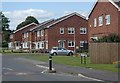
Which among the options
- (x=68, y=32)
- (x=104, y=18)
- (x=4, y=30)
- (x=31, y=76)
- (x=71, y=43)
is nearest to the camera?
(x=31, y=76)

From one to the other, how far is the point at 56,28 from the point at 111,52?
45427mm

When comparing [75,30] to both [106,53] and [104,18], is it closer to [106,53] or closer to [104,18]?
[104,18]

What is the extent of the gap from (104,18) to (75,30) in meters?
28.9

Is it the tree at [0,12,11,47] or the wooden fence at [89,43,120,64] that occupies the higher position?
the tree at [0,12,11,47]

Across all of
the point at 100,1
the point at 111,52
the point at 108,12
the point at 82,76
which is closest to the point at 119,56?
the point at 111,52

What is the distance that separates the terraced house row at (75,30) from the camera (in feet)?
160

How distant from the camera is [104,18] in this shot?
166 feet

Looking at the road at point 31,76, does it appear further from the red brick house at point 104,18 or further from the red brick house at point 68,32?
the red brick house at point 68,32

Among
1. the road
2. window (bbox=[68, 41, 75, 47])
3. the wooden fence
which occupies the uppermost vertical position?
window (bbox=[68, 41, 75, 47])

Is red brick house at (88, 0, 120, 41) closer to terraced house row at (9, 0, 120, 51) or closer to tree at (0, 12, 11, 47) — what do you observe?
terraced house row at (9, 0, 120, 51)

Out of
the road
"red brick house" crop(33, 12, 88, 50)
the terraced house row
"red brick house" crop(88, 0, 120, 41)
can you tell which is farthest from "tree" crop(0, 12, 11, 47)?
the road

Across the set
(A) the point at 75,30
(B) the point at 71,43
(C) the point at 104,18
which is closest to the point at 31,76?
(C) the point at 104,18

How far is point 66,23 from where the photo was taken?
260 ft

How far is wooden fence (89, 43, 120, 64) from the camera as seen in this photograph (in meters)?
33.3
